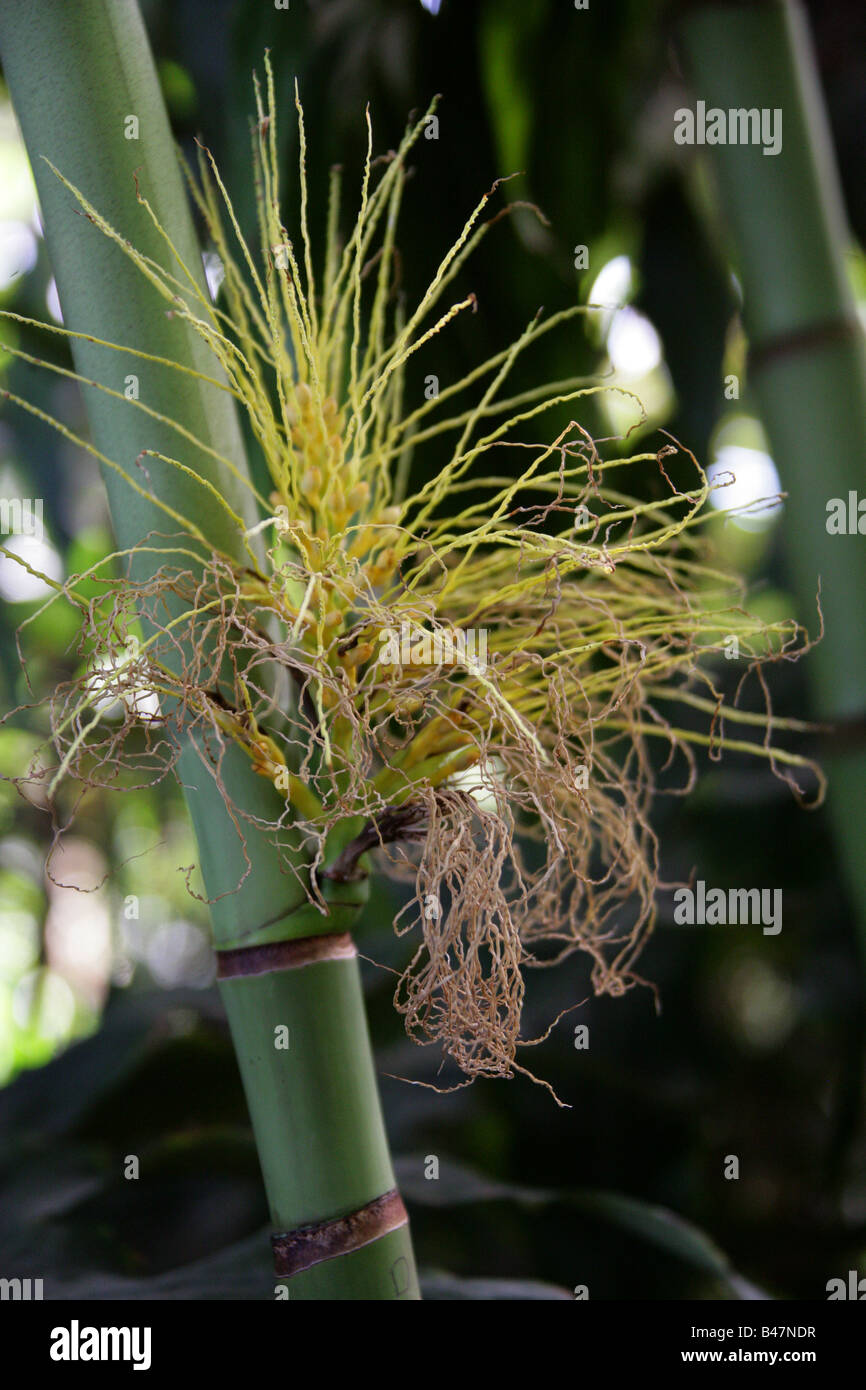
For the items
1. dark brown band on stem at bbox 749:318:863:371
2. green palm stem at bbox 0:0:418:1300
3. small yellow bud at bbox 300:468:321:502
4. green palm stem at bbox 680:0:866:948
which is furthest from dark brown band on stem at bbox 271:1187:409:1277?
dark brown band on stem at bbox 749:318:863:371

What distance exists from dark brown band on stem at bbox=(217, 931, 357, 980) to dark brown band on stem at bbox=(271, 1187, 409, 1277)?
0.08m

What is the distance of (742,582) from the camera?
43cm

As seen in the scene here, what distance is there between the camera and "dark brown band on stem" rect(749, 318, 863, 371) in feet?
1.82

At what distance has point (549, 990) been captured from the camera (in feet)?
2.55

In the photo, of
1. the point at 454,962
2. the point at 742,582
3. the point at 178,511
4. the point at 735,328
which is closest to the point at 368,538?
the point at 178,511

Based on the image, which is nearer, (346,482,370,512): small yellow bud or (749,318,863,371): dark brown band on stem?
(346,482,370,512): small yellow bud

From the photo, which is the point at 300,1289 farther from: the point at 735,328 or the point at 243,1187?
the point at 735,328

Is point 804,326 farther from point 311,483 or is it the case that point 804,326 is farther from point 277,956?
point 277,956

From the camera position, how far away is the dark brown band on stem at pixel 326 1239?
0.33 m

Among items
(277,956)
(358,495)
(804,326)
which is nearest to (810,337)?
(804,326)

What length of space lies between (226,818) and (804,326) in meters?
0.42

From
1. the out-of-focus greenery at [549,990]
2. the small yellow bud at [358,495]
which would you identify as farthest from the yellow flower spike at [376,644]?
the out-of-focus greenery at [549,990]

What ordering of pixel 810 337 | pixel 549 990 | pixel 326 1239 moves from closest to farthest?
1. pixel 326 1239
2. pixel 810 337
3. pixel 549 990

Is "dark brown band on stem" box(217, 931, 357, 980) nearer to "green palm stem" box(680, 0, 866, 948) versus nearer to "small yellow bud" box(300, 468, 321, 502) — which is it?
"small yellow bud" box(300, 468, 321, 502)
